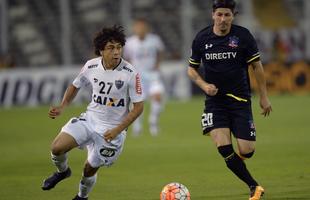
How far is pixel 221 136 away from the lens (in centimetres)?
1099

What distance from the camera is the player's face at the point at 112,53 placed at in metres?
10.7

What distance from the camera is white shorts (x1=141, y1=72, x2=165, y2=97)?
843 inches

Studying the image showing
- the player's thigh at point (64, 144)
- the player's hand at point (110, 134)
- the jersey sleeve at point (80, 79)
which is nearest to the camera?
the player's hand at point (110, 134)

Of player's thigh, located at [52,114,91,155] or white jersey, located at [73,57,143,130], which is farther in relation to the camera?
white jersey, located at [73,57,143,130]

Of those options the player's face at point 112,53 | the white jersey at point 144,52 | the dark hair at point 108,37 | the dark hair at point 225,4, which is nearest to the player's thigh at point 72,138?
the player's face at point 112,53

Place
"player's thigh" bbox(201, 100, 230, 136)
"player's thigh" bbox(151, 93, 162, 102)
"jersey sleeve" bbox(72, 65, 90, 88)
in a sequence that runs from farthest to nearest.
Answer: "player's thigh" bbox(151, 93, 162, 102) < "player's thigh" bbox(201, 100, 230, 136) < "jersey sleeve" bbox(72, 65, 90, 88)

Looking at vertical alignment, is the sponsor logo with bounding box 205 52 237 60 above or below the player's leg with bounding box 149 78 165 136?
above

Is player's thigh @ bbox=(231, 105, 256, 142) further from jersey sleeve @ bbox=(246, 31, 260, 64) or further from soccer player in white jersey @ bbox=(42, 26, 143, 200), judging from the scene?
soccer player in white jersey @ bbox=(42, 26, 143, 200)

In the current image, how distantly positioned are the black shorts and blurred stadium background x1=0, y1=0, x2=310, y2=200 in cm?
90

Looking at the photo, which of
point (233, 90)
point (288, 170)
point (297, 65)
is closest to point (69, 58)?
point (297, 65)

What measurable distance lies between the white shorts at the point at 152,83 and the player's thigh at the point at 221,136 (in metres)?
10.2

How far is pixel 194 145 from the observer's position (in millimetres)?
18812

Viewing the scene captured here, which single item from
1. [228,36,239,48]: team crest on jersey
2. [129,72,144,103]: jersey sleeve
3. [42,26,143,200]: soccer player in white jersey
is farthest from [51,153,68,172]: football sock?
[228,36,239,48]: team crest on jersey

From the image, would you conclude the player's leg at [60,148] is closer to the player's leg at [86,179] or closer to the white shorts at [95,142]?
the white shorts at [95,142]
